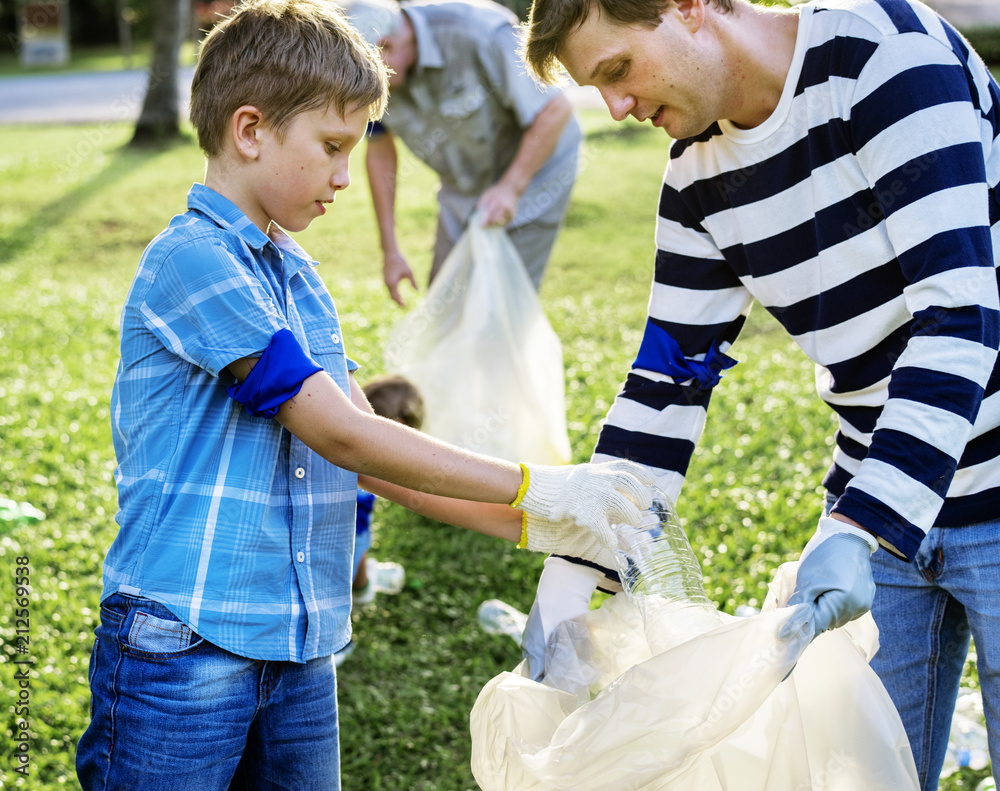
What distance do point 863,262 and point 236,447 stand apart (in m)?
1.01

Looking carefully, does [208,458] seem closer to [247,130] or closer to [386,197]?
[247,130]

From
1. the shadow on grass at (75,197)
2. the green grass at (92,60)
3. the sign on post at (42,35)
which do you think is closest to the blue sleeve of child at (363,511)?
the shadow on grass at (75,197)

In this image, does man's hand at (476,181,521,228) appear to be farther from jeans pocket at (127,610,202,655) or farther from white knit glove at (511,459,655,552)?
jeans pocket at (127,610,202,655)

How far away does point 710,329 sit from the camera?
1.84m

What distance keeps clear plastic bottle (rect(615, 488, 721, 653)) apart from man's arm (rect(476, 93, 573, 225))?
224 centimetres

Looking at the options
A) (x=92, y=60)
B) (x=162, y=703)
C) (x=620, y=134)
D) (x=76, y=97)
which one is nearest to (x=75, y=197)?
(x=620, y=134)

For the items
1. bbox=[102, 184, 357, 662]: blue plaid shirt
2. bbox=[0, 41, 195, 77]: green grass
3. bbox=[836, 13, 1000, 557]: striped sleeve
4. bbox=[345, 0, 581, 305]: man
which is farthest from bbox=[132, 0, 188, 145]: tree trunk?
bbox=[836, 13, 1000, 557]: striped sleeve

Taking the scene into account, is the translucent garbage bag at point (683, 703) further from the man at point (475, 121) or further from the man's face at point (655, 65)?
the man at point (475, 121)

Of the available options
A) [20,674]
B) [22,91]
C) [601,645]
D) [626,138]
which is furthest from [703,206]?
[22,91]

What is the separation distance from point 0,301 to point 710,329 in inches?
253

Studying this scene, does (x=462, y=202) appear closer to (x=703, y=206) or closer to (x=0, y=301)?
(x=703, y=206)

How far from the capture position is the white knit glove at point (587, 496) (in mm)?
1544

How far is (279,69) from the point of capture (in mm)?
1408

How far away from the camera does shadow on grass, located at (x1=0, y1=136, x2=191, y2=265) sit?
910 centimetres
